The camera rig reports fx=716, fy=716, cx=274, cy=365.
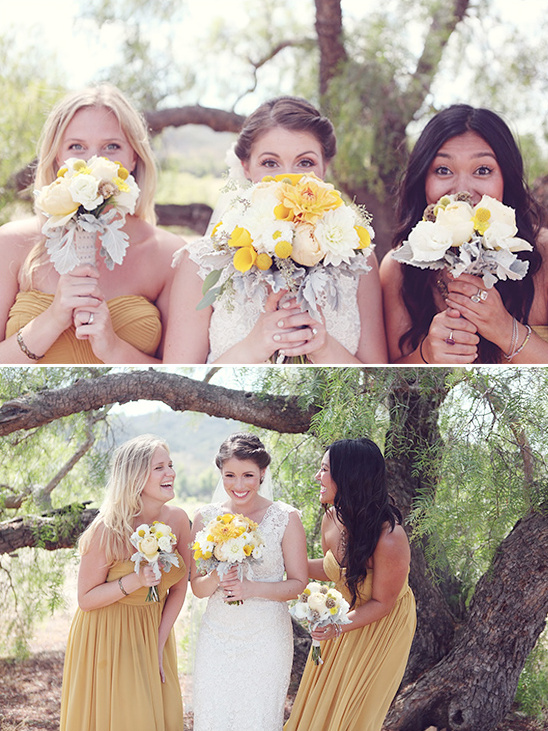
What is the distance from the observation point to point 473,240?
8.31 ft

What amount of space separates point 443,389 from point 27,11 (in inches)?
139

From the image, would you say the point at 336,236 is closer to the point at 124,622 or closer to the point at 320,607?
the point at 320,607

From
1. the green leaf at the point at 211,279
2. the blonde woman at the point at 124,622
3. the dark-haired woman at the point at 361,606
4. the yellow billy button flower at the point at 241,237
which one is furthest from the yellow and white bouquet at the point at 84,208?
the dark-haired woman at the point at 361,606

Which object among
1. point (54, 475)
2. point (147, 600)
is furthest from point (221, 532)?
point (54, 475)

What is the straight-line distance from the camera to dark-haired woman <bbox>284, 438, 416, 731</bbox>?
3.10 meters

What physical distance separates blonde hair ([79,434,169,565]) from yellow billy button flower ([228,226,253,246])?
1288 mm

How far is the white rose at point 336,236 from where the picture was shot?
237 centimetres

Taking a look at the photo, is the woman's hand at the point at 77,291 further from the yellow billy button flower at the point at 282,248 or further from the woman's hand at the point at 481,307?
the woman's hand at the point at 481,307

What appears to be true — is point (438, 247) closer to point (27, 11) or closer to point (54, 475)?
A: point (54, 475)

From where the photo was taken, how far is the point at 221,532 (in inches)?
112

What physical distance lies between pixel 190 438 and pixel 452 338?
176 cm

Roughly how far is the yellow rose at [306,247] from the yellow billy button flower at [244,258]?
14 centimetres

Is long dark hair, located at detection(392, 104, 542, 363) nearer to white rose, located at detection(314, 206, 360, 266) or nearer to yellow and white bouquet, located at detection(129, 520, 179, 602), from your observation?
white rose, located at detection(314, 206, 360, 266)

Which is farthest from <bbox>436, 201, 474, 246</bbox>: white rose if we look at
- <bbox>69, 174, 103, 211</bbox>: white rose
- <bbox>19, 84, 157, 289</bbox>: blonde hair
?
<bbox>19, 84, 157, 289</bbox>: blonde hair
